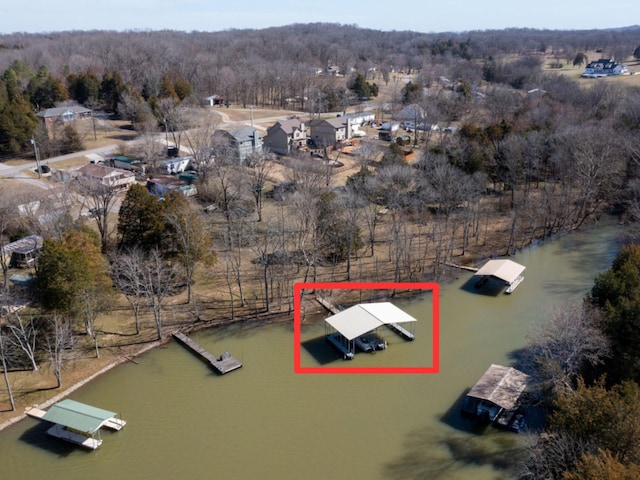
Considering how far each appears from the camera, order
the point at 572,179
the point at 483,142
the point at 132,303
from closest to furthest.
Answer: the point at 132,303, the point at 572,179, the point at 483,142

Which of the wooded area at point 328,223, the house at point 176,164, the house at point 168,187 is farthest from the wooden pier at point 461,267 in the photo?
the house at point 176,164

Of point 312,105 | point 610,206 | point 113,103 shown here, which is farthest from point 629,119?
point 113,103

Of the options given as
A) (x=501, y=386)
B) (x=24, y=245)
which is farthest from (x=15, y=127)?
(x=501, y=386)

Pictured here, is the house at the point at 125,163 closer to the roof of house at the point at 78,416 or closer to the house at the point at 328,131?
the house at the point at 328,131

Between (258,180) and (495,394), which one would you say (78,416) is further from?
(258,180)

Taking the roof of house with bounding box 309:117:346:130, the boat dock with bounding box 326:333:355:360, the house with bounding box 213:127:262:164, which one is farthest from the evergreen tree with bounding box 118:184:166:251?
the roof of house with bounding box 309:117:346:130

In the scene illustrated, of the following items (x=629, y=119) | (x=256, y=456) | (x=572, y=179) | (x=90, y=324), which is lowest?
(x=256, y=456)

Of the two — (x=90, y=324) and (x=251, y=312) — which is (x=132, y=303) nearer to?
(x=90, y=324)
